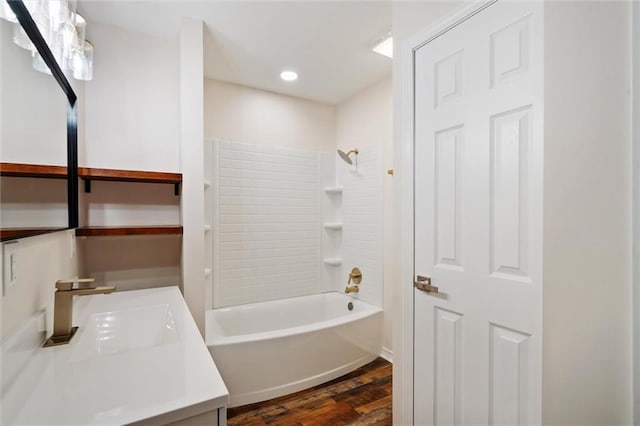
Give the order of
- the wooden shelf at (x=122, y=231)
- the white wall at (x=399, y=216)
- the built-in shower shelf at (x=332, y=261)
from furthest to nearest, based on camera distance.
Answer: the built-in shower shelf at (x=332, y=261) → the wooden shelf at (x=122, y=231) → the white wall at (x=399, y=216)

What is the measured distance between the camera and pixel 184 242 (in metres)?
1.99

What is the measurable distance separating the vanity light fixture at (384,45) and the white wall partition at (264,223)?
124 centimetres

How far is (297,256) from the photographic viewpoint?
127 inches

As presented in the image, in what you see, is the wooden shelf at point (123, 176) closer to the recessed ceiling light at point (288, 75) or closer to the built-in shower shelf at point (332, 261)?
the recessed ceiling light at point (288, 75)

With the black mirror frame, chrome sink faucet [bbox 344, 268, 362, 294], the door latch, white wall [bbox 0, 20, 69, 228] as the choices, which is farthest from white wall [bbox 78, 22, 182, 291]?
the door latch

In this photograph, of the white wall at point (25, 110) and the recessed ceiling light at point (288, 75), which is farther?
the recessed ceiling light at point (288, 75)

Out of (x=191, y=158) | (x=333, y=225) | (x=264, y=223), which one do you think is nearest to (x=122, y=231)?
(x=191, y=158)

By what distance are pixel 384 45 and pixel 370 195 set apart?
1261 millimetres

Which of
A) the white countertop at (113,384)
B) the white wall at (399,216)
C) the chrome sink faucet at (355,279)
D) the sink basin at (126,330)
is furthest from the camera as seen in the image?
the chrome sink faucet at (355,279)

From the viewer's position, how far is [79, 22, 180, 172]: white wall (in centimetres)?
205

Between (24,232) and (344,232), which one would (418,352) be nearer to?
(24,232)

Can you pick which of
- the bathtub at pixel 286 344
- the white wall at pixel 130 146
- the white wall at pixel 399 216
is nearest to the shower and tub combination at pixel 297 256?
the bathtub at pixel 286 344

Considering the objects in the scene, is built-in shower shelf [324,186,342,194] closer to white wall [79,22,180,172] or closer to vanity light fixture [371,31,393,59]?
vanity light fixture [371,31,393,59]

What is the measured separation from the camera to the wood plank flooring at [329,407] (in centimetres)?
196
